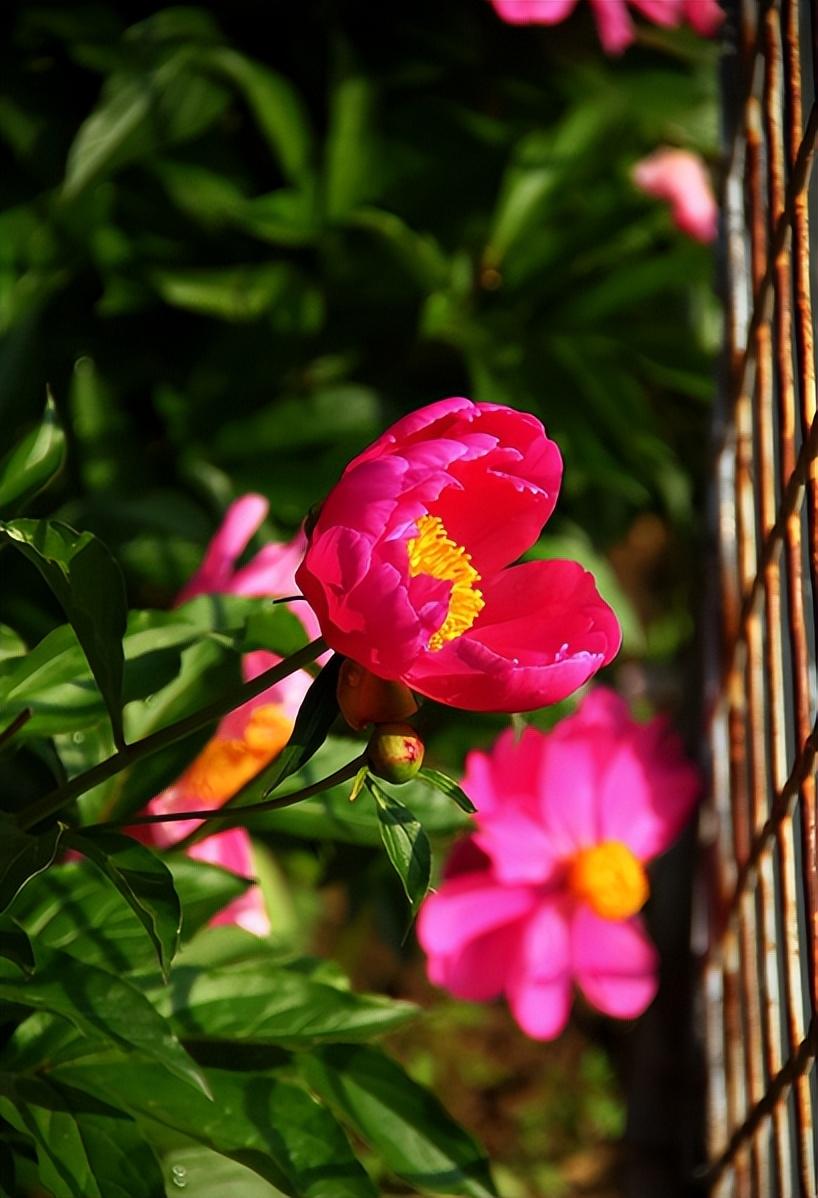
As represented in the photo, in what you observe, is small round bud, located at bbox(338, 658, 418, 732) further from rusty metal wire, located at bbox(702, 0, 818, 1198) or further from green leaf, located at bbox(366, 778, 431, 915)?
rusty metal wire, located at bbox(702, 0, 818, 1198)

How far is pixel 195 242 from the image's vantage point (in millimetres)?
1229

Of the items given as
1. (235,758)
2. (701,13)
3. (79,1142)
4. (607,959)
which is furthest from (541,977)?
(701,13)

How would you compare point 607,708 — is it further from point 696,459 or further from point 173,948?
point 173,948

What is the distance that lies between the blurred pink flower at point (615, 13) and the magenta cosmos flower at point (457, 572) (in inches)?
23.2

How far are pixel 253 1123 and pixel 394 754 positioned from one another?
0.84ft

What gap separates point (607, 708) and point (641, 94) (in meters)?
0.64

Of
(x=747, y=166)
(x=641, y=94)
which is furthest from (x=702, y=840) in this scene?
(x=641, y=94)

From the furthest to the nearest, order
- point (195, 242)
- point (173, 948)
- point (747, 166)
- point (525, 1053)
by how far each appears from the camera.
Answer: point (525, 1053) → point (195, 242) → point (747, 166) → point (173, 948)

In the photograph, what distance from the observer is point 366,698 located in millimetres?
533

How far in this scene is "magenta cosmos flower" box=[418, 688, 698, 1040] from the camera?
3.31ft

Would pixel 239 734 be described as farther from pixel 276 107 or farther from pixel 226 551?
pixel 276 107

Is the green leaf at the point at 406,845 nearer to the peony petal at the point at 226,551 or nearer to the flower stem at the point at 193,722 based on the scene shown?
the flower stem at the point at 193,722

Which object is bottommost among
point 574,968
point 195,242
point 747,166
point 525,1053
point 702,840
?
Result: point 525,1053

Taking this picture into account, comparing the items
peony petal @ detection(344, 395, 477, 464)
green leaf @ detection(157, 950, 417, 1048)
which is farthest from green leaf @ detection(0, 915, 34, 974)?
peony petal @ detection(344, 395, 477, 464)
